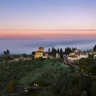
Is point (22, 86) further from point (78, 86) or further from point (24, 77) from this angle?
point (78, 86)

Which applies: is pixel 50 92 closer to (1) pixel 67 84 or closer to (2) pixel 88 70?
(1) pixel 67 84

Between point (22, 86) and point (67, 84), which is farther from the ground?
point (67, 84)

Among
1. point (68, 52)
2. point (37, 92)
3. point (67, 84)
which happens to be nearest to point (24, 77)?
point (37, 92)

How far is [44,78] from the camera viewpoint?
2345 centimetres

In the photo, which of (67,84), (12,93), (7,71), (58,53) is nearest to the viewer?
(67,84)

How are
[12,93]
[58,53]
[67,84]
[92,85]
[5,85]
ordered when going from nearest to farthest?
[92,85]
[67,84]
[12,93]
[5,85]
[58,53]

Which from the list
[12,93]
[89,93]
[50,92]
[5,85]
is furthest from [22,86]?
[89,93]

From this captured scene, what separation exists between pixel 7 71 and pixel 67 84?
1418cm

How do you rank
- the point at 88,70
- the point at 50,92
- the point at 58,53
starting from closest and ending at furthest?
1. the point at 50,92
2. the point at 88,70
3. the point at 58,53

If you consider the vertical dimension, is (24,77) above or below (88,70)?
below

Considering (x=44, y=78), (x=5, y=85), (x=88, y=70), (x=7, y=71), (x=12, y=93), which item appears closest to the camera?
(x=88, y=70)

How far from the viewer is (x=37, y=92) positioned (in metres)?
20.2

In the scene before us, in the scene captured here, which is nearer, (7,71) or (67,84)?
(67,84)

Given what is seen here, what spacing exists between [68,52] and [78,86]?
26683mm
